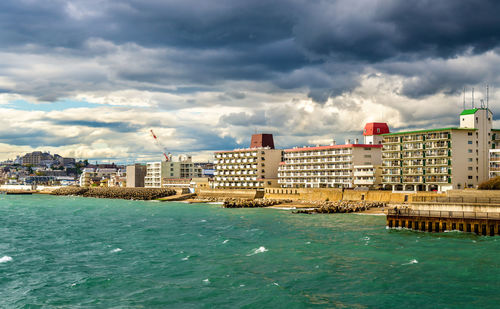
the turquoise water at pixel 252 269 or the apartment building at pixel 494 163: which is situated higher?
the apartment building at pixel 494 163

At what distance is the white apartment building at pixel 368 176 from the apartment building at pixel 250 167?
45.4 metres

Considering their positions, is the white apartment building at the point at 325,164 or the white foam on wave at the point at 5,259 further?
the white apartment building at the point at 325,164

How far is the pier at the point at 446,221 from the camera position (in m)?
63.4

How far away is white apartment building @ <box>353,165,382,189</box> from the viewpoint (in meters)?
138

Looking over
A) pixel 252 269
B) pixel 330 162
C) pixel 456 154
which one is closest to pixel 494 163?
pixel 456 154

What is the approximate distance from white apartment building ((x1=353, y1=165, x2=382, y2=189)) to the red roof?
868 inches

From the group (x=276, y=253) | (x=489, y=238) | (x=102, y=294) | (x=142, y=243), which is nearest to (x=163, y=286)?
(x=102, y=294)

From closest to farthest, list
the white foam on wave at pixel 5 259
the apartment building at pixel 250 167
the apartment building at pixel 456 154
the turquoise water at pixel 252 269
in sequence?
the turquoise water at pixel 252 269 → the white foam on wave at pixel 5 259 → the apartment building at pixel 456 154 → the apartment building at pixel 250 167

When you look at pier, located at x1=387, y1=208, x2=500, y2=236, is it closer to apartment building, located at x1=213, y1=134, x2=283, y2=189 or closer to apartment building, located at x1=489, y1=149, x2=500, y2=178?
apartment building, located at x1=489, y1=149, x2=500, y2=178

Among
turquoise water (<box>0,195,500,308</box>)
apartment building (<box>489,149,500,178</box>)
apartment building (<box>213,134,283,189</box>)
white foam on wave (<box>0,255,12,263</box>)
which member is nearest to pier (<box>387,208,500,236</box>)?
turquoise water (<box>0,195,500,308</box>)

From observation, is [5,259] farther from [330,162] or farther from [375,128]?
[375,128]

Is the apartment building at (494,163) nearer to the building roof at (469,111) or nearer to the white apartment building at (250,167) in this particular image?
the building roof at (469,111)

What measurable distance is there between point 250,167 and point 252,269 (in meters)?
142

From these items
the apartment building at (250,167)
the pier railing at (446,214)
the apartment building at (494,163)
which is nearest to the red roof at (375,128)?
the apartment building at (250,167)
